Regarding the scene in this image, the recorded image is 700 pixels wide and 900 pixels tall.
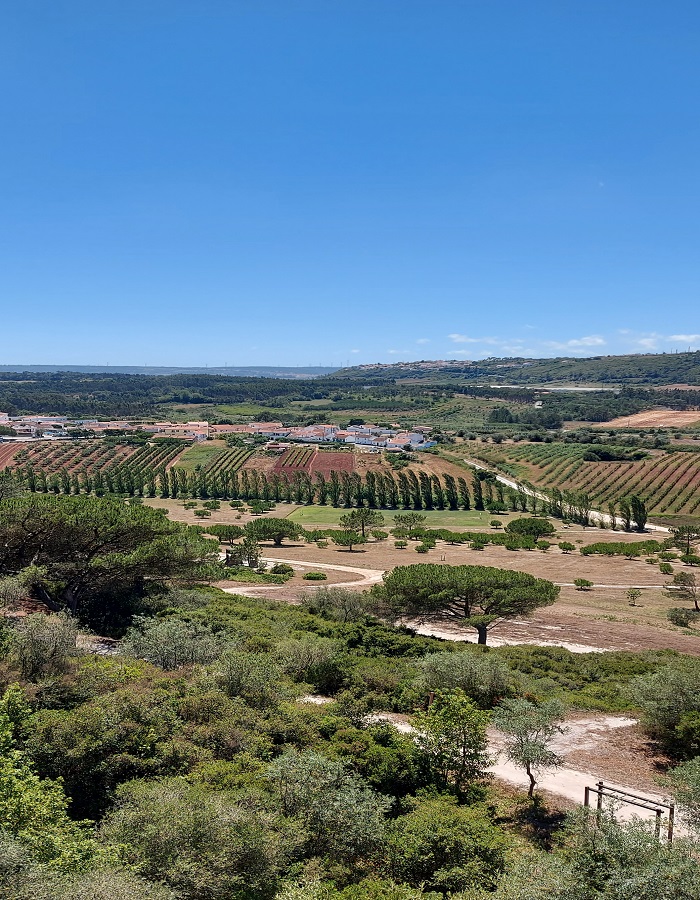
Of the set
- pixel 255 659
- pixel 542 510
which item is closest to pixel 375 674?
pixel 255 659

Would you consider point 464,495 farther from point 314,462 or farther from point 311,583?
point 311,583

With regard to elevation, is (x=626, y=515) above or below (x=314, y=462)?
below

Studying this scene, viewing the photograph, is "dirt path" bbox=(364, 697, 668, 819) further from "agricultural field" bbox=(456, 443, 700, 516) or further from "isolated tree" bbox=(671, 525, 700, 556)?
"agricultural field" bbox=(456, 443, 700, 516)

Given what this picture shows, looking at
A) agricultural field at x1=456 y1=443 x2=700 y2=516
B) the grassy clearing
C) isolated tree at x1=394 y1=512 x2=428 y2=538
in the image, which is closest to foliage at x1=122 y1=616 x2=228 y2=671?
isolated tree at x1=394 y1=512 x2=428 y2=538

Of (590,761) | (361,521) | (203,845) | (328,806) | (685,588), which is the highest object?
(203,845)

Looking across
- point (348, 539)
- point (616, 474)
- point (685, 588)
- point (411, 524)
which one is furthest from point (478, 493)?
point (685, 588)

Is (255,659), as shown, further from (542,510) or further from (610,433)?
(610,433)
